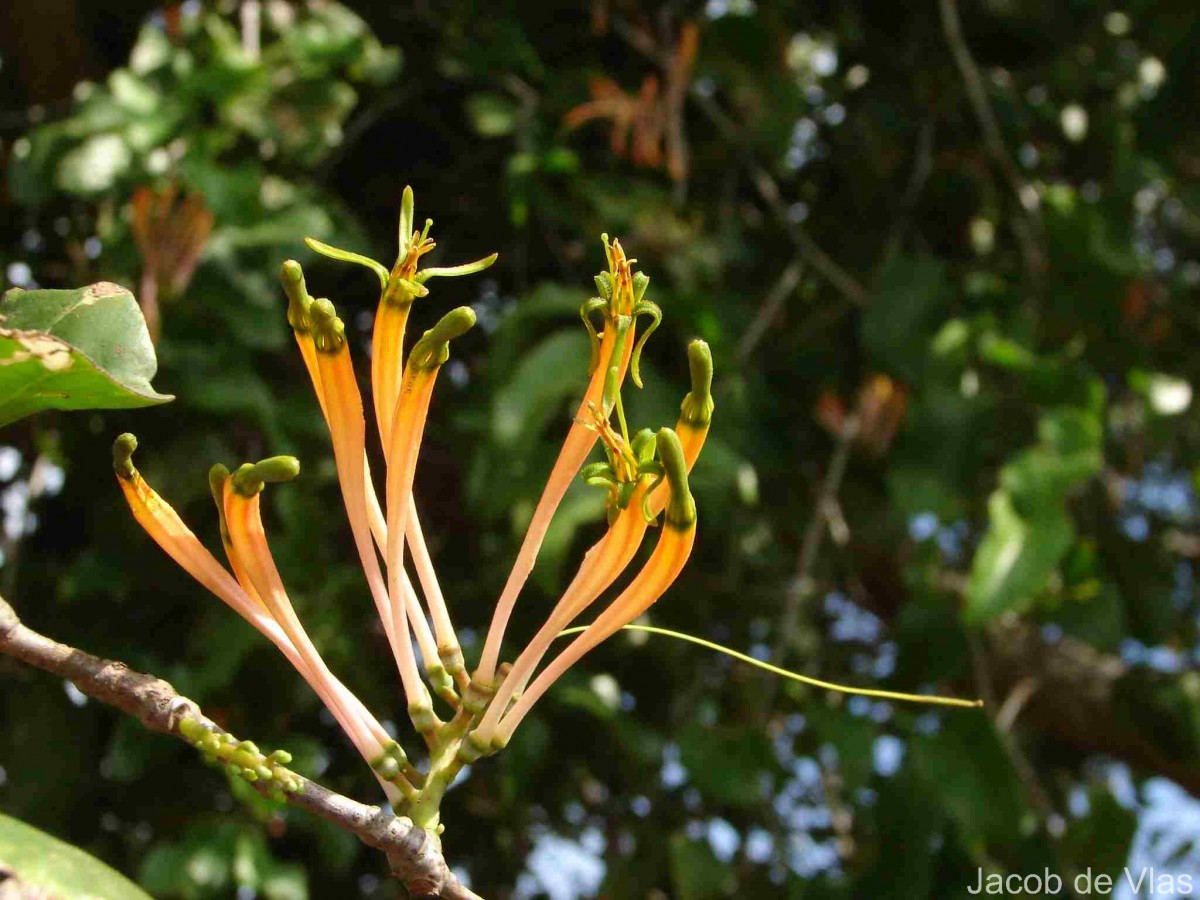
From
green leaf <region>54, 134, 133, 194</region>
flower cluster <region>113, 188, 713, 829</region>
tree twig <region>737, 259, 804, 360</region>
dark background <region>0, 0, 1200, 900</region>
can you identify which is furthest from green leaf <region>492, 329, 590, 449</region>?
flower cluster <region>113, 188, 713, 829</region>

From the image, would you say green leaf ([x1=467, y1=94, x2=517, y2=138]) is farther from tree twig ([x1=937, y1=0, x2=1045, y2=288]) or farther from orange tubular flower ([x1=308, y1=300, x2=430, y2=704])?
orange tubular flower ([x1=308, y1=300, x2=430, y2=704])

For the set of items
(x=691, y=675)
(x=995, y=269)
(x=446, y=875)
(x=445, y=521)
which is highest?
(x=446, y=875)

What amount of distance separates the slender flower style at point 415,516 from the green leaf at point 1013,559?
840mm

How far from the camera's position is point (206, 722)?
415 mm

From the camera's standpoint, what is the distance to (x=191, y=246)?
4.36 feet

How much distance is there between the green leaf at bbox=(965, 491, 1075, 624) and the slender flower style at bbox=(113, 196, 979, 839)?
840 millimetres

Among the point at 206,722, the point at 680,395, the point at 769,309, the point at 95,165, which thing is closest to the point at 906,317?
the point at 769,309

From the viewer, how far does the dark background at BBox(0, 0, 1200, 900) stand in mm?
1354

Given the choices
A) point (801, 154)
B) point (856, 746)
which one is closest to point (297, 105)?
point (801, 154)

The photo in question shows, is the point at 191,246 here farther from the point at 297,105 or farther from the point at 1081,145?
the point at 1081,145

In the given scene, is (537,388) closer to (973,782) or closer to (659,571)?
(973,782)

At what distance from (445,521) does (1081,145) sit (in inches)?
43.0

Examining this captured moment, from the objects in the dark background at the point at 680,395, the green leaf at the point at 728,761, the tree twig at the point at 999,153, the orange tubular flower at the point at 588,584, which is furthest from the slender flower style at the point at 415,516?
the tree twig at the point at 999,153

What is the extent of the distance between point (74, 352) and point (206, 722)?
0.43ft
